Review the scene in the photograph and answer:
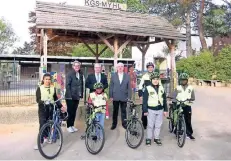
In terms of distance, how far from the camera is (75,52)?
1622 inches

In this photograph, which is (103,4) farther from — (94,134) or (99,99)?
(94,134)

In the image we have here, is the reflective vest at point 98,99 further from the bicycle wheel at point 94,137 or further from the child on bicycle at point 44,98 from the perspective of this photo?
the child on bicycle at point 44,98

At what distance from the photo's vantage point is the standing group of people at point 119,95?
5.96 meters

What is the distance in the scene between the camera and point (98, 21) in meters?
12.3

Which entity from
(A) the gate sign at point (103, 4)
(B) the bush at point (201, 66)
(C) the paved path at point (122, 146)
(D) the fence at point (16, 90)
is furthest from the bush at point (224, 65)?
(D) the fence at point (16, 90)

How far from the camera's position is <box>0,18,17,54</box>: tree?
54.0m

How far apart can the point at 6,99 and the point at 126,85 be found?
4345mm

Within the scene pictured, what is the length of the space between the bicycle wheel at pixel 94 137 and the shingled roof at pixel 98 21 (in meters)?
5.64

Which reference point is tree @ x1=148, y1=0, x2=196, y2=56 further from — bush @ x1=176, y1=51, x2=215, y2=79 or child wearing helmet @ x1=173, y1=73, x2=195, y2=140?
child wearing helmet @ x1=173, y1=73, x2=195, y2=140

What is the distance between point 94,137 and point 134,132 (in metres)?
0.96

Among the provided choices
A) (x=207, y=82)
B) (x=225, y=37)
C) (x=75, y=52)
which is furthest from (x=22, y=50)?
(x=207, y=82)

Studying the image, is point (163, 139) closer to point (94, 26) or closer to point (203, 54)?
point (94, 26)

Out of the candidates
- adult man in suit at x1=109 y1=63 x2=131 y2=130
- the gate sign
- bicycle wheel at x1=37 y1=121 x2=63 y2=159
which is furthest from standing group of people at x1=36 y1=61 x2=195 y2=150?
the gate sign

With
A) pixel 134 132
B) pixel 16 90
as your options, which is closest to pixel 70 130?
pixel 134 132
